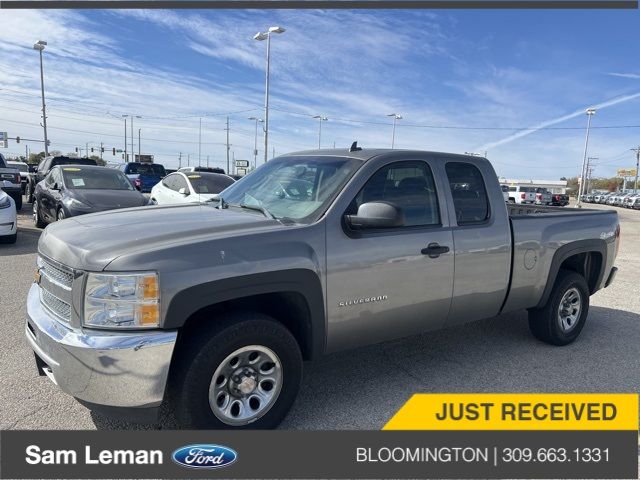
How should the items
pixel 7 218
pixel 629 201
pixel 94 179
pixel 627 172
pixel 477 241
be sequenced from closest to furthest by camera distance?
pixel 477 241 < pixel 7 218 < pixel 94 179 < pixel 629 201 < pixel 627 172

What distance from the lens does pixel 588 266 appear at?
5.42 m

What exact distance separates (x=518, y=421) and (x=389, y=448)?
110 centimetres

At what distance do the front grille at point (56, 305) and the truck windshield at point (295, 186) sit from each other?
1.45m

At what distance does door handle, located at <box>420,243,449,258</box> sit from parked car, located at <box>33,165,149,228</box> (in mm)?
7712

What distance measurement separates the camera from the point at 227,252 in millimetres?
2846

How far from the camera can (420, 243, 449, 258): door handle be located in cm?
364

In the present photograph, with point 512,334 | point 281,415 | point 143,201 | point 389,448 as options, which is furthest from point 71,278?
point 143,201

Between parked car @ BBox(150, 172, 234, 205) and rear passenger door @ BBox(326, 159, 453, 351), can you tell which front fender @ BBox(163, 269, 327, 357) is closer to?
rear passenger door @ BBox(326, 159, 453, 351)

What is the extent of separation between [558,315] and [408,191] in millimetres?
2336

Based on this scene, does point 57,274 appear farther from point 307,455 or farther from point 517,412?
point 517,412

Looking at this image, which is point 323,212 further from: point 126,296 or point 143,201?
point 143,201

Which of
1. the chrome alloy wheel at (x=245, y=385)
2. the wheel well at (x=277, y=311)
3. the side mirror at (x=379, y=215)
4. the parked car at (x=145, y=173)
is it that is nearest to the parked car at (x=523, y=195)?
the parked car at (x=145, y=173)

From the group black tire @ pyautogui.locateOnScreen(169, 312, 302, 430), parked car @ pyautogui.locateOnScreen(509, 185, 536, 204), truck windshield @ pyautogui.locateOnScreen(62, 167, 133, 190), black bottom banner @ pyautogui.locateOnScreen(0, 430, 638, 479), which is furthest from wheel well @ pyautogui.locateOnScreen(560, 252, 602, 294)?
parked car @ pyautogui.locateOnScreen(509, 185, 536, 204)

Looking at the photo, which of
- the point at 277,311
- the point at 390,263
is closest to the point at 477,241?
the point at 390,263
